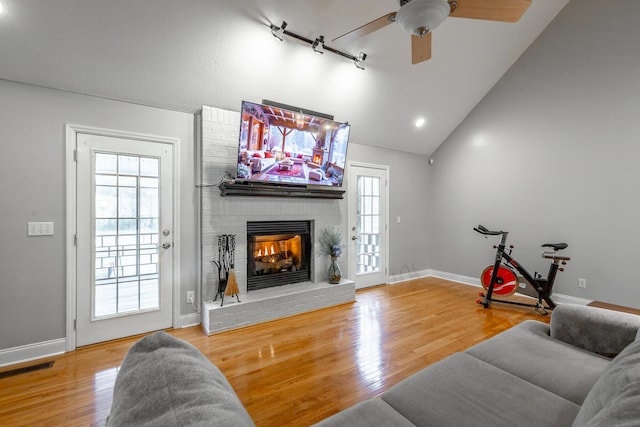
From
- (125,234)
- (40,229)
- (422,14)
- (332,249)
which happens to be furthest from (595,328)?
(40,229)

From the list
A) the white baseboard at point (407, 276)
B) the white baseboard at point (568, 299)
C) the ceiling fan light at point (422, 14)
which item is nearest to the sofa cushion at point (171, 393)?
the ceiling fan light at point (422, 14)

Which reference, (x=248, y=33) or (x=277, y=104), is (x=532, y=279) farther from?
(x=248, y=33)

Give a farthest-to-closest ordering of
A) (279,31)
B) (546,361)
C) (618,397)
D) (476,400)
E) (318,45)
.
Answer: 1. (318,45)
2. (279,31)
3. (546,361)
4. (476,400)
5. (618,397)

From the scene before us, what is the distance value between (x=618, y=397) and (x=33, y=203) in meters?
3.90

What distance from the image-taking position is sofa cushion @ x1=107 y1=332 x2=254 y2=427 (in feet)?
2.40

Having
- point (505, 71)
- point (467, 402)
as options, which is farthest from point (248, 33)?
point (505, 71)

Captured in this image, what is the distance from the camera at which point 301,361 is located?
2.57m

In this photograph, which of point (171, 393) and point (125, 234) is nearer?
point (171, 393)

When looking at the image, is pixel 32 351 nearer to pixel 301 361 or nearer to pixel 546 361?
pixel 301 361

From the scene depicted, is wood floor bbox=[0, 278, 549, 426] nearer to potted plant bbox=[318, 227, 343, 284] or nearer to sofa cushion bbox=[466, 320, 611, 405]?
potted plant bbox=[318, 227, 343, 284]

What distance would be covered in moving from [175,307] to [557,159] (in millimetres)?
5396

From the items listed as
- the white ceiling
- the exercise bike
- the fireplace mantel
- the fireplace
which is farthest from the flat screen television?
the exercise bike

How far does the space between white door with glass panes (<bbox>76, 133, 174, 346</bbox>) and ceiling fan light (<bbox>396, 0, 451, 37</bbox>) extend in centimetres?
267

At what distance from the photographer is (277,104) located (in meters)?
3.65
